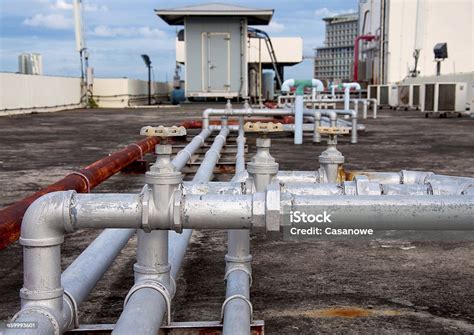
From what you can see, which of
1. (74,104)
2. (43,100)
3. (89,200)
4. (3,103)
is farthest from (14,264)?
(74,104)

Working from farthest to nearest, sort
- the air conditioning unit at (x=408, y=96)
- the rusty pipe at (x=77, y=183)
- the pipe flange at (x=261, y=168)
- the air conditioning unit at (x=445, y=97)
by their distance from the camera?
the air conditioning unit at (x=408, y=96) < the air conditioning unit at (x=445, y=97) < the rusty pipe at (x=77, y=183) < the pipe flange at (x=261, y=168)

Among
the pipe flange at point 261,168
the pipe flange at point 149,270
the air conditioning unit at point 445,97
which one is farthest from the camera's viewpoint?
the air conditioning unit at point 445,97

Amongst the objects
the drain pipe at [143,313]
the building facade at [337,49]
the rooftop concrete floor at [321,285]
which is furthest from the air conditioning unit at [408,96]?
the building facade at [337,49]

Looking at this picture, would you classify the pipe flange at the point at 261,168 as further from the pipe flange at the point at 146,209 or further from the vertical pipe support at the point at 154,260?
the pipe flange at the point at 146,209

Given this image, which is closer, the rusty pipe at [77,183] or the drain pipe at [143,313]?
the drain pipe at [143,313]

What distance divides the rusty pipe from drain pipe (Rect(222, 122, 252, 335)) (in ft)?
3.78

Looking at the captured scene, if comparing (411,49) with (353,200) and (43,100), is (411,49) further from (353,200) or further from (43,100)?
(353,200)

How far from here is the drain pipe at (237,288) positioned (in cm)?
219

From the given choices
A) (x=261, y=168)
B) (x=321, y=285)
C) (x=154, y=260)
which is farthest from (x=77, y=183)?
(x=154, y=260)

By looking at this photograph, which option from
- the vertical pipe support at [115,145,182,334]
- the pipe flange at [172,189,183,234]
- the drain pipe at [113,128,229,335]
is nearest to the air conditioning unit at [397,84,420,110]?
the vertical pipe support at [115,145,182,334]

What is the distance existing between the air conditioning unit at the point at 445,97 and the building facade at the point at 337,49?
170 ft

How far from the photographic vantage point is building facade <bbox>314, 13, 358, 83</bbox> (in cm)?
7338

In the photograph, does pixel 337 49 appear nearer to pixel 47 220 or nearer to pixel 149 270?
pixel 149 270

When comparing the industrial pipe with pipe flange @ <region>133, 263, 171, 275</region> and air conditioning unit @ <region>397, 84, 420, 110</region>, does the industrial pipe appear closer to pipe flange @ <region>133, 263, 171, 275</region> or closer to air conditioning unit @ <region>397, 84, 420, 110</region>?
pipe flange @ <region>133, 263, 171, 275</region>
